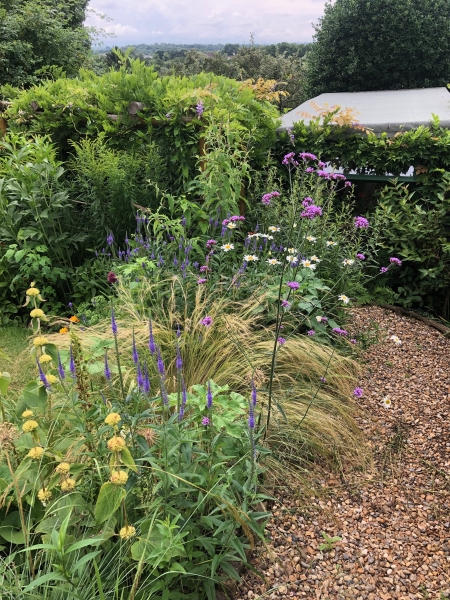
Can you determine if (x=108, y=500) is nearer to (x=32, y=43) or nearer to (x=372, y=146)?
(x=372, y=146)

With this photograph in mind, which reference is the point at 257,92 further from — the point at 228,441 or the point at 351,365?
the point at 228,441

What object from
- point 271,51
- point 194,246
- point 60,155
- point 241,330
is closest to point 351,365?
point 241,330

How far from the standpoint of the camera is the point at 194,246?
3289mm

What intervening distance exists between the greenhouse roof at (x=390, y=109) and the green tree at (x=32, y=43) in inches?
230

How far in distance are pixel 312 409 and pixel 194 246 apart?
1.47m

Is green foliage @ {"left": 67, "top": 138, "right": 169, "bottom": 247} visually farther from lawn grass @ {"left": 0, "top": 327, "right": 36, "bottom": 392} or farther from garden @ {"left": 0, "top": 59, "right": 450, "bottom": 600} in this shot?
lawn grass @ {"left": 0, "top": 327, "right": 36, "bottom": 392}

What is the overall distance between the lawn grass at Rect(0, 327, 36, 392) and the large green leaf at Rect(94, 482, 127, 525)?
4.17 ft

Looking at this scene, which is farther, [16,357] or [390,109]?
[390,109]

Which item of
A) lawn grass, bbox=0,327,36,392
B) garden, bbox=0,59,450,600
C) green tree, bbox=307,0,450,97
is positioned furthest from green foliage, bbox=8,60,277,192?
green tree, bbox=307,0,450,97

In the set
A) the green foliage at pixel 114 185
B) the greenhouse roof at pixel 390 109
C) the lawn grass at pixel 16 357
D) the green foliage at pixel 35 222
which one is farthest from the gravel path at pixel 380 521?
the greenhouse roof at pixel 390 109

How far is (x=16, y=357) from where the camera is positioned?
9.99 ft

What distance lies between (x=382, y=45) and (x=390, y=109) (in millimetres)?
6272

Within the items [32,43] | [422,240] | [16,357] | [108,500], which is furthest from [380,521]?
[32,43]

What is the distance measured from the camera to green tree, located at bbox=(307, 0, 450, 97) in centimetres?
1121
